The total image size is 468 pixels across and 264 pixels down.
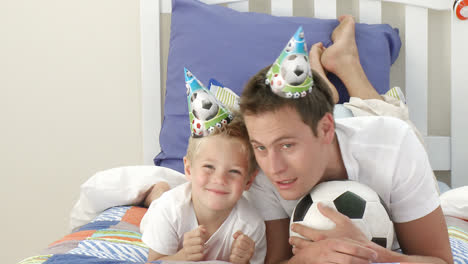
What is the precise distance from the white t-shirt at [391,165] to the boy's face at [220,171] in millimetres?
105

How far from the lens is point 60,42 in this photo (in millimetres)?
2057

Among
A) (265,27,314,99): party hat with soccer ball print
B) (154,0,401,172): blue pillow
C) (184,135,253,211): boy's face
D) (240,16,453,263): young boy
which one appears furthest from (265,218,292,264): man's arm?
(154,0,401,172): blue pillow

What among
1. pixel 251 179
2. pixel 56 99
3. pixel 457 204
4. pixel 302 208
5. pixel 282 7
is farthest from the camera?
pixel 56 99

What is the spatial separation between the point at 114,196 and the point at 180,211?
389 mm

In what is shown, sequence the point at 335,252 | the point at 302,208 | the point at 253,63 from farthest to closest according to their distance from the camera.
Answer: the point at 253,63 → the point at 302,208 → the point at 335,252

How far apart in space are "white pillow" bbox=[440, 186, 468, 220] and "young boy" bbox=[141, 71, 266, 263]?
591mm

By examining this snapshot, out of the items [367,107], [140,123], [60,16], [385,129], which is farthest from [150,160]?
[385,129]

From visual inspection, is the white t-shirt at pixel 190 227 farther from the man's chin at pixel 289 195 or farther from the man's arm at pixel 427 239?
the man's arm at pixel 427 239

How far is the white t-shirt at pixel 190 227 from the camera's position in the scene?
1.07 metres

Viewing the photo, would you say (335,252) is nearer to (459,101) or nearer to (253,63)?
(253,63)

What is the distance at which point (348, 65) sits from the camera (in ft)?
5.54

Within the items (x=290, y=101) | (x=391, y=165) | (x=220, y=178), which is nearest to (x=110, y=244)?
(x=220, y=178)

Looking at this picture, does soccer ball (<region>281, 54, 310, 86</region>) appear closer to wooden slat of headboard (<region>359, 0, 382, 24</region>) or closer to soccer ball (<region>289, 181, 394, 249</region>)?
soccer ball (<region>289, 181, 394, 249</region>)

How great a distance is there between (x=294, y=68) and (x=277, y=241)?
0.41 meters
